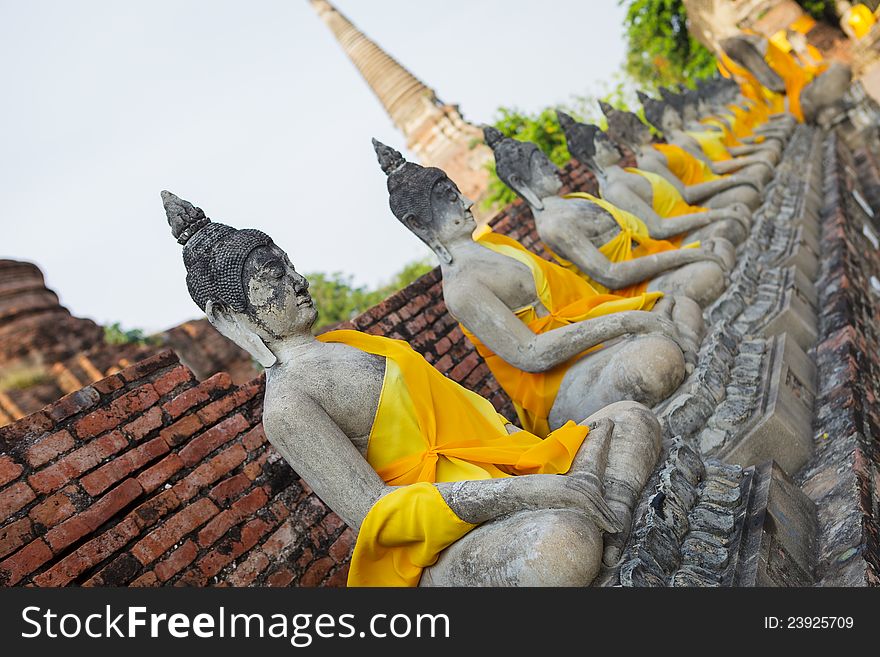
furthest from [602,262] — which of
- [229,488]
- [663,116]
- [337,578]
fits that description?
[663,116]

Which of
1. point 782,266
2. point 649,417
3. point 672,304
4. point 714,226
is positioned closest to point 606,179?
point 714,226

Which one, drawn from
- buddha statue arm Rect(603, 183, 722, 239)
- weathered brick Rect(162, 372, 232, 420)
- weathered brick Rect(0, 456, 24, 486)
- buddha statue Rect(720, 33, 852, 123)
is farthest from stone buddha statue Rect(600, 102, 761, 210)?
buddha statue Rect(720, 33, 852, 123)

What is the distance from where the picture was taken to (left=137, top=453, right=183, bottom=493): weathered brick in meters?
3.64

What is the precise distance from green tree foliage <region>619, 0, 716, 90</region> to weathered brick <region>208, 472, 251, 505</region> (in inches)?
880

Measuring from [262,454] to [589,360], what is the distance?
1649 millimetres

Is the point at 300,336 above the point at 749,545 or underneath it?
above

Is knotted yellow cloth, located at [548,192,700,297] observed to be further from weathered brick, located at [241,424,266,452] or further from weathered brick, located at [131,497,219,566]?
weathered brick, located at [131,497,219,566]

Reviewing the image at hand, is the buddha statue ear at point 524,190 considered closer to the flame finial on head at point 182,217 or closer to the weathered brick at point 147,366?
the weathered brick at point 147,366

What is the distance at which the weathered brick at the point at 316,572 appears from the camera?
13.0ft

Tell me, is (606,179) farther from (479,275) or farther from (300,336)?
(300,336)

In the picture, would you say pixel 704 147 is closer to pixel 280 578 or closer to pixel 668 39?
pixel 280 578

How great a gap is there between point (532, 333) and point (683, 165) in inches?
160

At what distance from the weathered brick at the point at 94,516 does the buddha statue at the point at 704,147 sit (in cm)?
612

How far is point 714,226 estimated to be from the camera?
5.79 m
